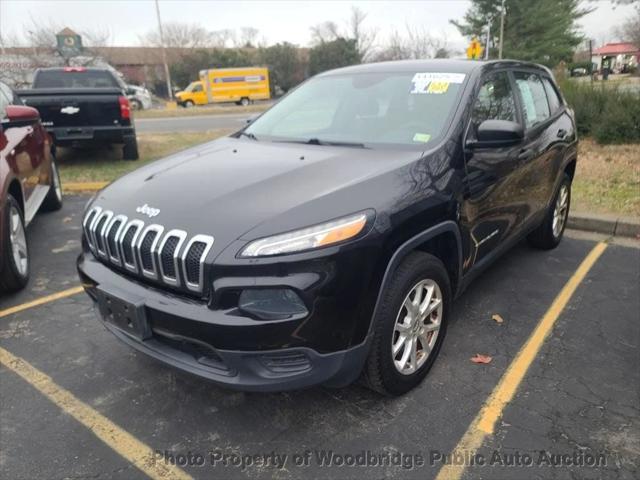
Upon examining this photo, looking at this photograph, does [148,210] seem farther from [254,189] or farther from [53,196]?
[53,196]

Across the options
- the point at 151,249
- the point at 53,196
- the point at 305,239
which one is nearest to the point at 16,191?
the point at 53,196

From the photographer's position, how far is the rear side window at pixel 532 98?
388cm

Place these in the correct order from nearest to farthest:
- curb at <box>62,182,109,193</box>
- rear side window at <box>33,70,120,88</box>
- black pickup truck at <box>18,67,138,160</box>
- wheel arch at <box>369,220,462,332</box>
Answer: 1. wheel arch at <box>369,220,462,332</box>
2. curb at <box>62,182,109,193</box>
3. black pickup truck at <box>18,67,138,160</box>
4. rear side window at <box>33,70,120,88</box>

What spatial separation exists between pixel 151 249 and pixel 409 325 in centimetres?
131

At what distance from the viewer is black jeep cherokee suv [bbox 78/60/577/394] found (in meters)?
2.12

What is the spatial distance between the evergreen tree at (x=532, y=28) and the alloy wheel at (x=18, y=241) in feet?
117

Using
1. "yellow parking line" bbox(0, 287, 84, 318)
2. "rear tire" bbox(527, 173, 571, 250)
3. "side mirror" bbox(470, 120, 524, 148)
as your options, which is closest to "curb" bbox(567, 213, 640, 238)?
"rear tire" bbox(527, 173, 571, 250)

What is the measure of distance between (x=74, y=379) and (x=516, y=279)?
3.36 meters

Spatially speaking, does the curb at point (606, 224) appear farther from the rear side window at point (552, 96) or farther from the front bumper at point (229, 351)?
the front bumper at point (229, 351)

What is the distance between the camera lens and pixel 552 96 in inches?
182

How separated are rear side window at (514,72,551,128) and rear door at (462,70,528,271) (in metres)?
0.19

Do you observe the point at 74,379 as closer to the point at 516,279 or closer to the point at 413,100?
the point at 413,100

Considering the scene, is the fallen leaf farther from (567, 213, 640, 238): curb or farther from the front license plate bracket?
(567, 213, 640, 238): curb

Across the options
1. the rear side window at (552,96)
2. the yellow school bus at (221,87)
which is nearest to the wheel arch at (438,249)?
the rear side window at (552,96)
